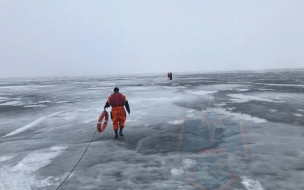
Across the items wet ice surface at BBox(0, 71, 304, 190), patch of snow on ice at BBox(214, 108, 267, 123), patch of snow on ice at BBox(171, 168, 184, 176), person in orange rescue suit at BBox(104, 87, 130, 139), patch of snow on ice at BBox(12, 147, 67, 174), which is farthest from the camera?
patch of snow on ice at BBox(214, 108, 267, 123)

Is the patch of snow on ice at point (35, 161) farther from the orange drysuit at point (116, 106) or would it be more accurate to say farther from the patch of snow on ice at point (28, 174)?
the orange drysuit at point (116, 106)

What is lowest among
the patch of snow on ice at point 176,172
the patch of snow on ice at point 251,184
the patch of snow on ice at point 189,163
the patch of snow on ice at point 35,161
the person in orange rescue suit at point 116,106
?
the patch of snow on ice at point 35,161

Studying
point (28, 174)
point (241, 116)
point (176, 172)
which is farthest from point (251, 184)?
point (241, 116)

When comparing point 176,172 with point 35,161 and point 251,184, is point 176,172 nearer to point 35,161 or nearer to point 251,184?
point 251,184

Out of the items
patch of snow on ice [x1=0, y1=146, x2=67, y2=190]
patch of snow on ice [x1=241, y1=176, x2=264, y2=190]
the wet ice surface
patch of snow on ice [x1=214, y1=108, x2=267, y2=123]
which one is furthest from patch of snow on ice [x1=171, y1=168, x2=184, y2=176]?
patch of snow on ice [x1=214, y1=108, x2=267, y2=123]

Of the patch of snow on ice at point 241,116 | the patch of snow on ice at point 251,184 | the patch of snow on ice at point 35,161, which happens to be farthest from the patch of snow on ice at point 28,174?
the patch of snow on ice at point 241,116

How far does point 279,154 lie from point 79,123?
766 cm

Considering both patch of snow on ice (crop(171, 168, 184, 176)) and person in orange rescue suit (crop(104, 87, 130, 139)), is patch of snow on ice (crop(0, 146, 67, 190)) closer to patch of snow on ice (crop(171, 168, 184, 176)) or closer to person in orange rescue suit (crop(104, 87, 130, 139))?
person in orange rescue suit (crop(104, 87, 130, 139))

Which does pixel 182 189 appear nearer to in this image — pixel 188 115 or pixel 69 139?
pixel 69 139

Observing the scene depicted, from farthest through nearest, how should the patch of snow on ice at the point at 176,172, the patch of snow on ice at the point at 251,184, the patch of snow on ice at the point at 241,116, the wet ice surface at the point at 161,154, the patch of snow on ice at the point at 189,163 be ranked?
the patch of snow on ice at the point at 241,116 → the patch of snow on ice at the point at 189,163 → the patch of snow on ice at the point at 176,172 → the wet ice surface at the point at 161,154 → the patch of snow on ice at the point at 251,184

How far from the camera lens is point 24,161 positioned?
6.00 meters

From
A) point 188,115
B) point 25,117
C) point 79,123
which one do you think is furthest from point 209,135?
point 25,117

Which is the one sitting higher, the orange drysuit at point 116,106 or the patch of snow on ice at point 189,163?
the orange drysuit at point 116,106

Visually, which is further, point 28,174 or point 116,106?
point 116,106
